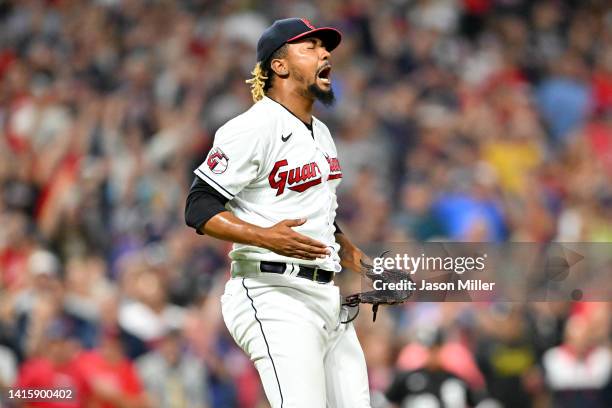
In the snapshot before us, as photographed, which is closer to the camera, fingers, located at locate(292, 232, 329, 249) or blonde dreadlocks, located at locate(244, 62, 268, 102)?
fingers, located at locate(292, 232, 329, 249)

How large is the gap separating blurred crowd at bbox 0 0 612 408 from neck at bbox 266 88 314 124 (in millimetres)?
2830

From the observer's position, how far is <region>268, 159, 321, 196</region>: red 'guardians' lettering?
3.54 meters

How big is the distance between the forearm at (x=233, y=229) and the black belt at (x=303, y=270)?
0.82ft

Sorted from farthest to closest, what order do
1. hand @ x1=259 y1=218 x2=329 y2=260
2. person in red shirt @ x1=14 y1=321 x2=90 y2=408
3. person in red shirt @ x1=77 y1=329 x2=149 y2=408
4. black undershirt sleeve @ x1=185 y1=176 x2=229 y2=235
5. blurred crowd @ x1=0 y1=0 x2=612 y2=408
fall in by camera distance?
blurred crowd @ x1=0 y1=0 x2=612 y2=408, person in red shirt @ x1=77 y1=329 x2=149 y2=408, person in red shirt @ x1=14 y1=321 x2=90 y2=408, black undershirt sleeve @ x1=185 y1=176 x2=229 y2=235, hand @ x1=259 y1=218 x2=329 y2=260

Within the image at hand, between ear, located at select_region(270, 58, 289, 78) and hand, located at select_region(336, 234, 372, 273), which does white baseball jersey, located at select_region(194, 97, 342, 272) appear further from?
hand, located at select_region(336, 234, 372, 273)

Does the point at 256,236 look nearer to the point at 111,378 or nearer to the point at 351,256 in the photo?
the point at 351,256

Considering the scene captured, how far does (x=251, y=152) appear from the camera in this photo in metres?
3.45

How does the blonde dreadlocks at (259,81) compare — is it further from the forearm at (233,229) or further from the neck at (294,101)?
the forearm at (233,229)

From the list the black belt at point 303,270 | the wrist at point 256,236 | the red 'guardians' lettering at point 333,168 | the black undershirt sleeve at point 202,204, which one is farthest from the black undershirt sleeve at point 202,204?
the red 'guardians' lettering at point 333,168

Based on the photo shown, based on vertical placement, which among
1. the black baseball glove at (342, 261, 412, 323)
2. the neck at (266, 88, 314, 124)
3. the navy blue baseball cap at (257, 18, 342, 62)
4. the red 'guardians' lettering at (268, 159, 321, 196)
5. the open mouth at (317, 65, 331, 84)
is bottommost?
the black baseball glove at (342, 261, 412, 323)

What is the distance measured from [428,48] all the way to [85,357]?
4.35m

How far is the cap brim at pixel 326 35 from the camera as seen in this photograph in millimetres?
3654

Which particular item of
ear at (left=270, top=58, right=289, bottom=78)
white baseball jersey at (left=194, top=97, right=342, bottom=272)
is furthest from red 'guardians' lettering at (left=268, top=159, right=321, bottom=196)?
ear at (left=270, top=58, right=289, bottom=78)

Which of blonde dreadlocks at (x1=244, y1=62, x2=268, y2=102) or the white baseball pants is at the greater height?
blonde dreadlocks at (x1=244, y1=62, x2=268, y2=102)
